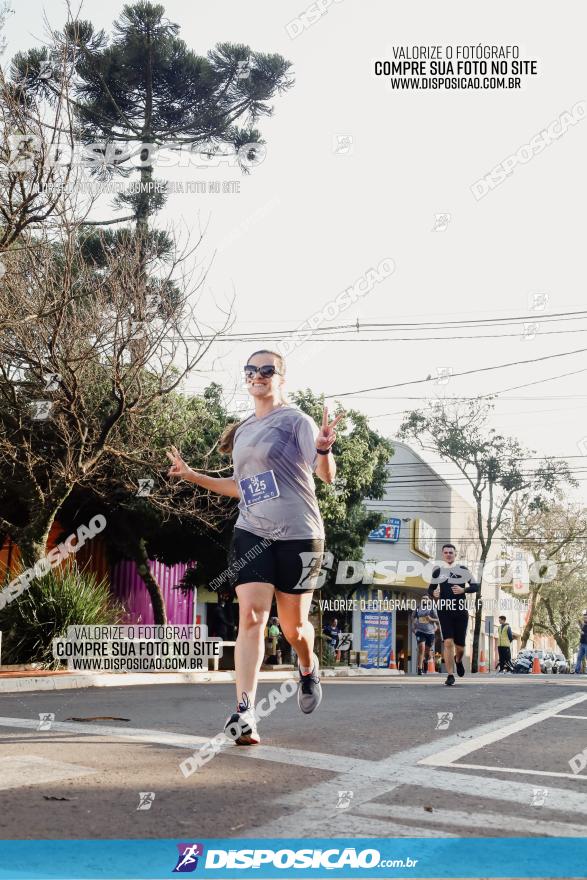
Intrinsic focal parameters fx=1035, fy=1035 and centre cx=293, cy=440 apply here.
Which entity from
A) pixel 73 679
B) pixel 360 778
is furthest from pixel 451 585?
pixel 360 778

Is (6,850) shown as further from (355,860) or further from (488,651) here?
(488,651)

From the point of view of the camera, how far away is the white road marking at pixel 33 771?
12.4 ft

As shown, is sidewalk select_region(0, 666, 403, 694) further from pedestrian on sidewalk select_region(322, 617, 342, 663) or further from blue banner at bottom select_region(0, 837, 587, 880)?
pedestrian on sidewalk select_region(322, 617, 342, 663)

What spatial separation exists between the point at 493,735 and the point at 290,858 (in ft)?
11.3

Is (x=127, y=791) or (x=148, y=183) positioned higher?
(x=148, y=183)

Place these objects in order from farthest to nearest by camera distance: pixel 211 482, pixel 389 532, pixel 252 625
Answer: pixel 389 532 < pixel 211 482 < pixel 252 625

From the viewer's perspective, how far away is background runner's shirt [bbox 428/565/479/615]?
1337 centimetres

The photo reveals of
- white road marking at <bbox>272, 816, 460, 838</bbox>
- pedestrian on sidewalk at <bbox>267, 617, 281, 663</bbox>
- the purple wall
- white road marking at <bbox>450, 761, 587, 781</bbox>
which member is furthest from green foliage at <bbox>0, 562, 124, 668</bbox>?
white road marking at <bbox>272, 816, 460, 838</bbox>

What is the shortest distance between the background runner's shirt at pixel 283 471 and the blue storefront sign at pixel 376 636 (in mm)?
39813

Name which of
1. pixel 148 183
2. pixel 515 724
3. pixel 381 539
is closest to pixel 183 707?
pixel 515 724

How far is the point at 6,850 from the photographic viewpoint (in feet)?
9.14

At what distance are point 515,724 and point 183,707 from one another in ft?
8.31

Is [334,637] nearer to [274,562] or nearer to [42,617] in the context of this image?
[42,617]

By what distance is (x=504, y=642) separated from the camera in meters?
31.3
